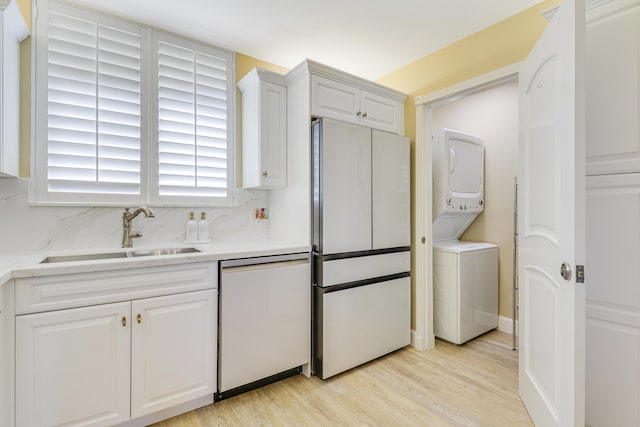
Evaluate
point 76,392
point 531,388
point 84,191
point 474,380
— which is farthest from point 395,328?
point 84,191

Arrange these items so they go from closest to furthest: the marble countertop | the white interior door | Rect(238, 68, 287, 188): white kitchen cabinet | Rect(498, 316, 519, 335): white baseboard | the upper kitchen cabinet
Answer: the white interior door → the marble countertop → the upper kitchen cabinet → Rect(238, 68, 287, 188): white kitchen cabinet → Rect(498, 316, 519, 335): white baseboard

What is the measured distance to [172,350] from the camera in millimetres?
1723

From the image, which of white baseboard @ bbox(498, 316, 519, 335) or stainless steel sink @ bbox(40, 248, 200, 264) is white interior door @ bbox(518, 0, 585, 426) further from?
stainless steel sink @ bbox(40, 248, 200, 264)

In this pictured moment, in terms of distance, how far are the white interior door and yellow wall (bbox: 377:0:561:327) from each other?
1.19 feet

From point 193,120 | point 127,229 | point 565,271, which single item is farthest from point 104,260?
point 565,271

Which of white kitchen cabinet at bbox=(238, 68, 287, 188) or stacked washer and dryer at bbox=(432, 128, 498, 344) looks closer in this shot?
white kitchen cabinet at bbox=(238, 68, 287, 188)

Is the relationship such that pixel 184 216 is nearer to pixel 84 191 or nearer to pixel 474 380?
pixel 84 191

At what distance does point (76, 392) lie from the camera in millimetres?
1478

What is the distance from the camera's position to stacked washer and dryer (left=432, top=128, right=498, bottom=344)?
2.74m

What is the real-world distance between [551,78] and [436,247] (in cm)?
169

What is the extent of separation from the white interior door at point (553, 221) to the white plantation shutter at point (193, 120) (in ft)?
6.79

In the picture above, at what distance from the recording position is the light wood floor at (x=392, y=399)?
68.9 inches
